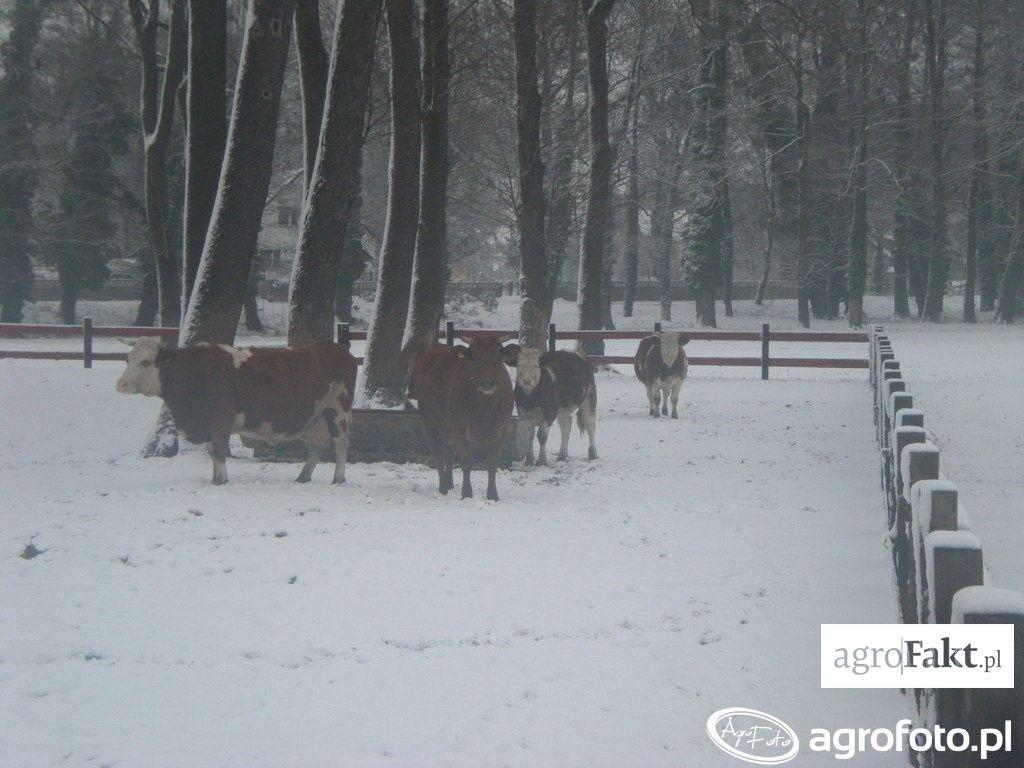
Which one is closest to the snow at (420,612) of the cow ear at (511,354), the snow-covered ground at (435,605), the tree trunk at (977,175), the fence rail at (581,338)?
the snow-covered ground at (435,605)

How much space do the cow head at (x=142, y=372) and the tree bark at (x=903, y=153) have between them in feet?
109

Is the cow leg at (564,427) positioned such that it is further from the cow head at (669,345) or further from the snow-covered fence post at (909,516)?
the snow-covered fence post at (909,516)

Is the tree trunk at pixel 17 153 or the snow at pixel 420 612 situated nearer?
the snow at pixel 420 612

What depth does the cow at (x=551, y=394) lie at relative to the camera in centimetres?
1225

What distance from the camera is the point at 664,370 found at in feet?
59.5

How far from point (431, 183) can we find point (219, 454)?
23.3 ft

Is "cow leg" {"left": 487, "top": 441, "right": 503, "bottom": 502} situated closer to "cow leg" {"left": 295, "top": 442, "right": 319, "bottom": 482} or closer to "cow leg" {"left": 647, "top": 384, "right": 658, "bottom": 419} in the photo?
"cow leg" {"left": 295, "top": 442, "right": 319, "bottom": 482}

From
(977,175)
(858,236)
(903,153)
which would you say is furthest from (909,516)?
(977,175)

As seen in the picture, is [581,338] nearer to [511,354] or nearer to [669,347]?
[669,347]

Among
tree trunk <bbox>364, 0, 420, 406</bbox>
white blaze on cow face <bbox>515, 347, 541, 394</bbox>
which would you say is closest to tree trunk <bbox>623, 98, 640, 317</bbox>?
tree trunk <bbox>364, 0, 420, 406</bbox>

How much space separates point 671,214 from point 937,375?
22848 millimetres

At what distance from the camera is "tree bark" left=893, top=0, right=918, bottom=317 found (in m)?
42.8

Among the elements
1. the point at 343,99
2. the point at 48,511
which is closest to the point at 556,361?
the point at 343,99

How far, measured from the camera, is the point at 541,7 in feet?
81.3
